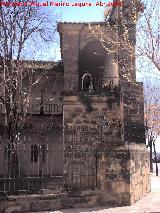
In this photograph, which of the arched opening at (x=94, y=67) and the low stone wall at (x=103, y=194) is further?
the arched opening at (x=94, y=67)

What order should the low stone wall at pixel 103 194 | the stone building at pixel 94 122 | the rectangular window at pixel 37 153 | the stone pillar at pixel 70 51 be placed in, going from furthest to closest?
the rectangular window at pixel 37 153
the stone pillar at pixel 70 51
the stone building at pixel 94 122
the low stone wall at pixel 103 194

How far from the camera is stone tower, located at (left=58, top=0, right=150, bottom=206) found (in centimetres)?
1059

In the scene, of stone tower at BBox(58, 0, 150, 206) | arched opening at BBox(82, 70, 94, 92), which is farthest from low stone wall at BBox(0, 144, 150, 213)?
arched opening at BBox(82, 70, 94, 92)

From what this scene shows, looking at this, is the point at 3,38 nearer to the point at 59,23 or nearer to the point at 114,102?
the point at 114,102

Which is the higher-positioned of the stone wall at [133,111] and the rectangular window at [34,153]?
the stone wall at [133,111]

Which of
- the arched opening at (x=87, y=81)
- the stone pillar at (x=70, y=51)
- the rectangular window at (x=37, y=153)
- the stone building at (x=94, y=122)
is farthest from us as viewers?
the arched opening at (x=87, y=81)

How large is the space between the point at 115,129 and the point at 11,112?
5259mm

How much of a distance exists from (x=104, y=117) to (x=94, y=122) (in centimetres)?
58

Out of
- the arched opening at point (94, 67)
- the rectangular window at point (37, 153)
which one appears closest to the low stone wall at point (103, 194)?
the rectangular window at point (37, 153)

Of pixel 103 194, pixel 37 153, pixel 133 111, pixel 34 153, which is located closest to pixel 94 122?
pixel 133 111

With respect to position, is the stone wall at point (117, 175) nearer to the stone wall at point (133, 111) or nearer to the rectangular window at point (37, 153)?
the stone wall at point (133, 111)

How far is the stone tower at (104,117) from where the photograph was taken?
10594mm

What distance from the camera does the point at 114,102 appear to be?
17.1 metres

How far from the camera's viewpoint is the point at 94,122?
17250 millimetres
